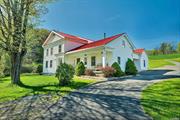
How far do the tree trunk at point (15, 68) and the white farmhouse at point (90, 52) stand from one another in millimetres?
8941

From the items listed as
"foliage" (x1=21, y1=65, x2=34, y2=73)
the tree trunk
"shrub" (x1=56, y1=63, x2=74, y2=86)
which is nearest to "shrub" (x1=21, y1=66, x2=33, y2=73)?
"foliage" (x1=21, y1=65, x2=34, y2=73)

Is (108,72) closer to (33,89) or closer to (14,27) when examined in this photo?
(33,89)

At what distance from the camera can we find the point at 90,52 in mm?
21203

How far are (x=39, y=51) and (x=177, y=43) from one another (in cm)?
7034

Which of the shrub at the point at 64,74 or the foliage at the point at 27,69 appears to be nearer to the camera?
the shrub at the point at 64,74

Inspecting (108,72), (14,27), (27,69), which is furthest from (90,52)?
(27,69)

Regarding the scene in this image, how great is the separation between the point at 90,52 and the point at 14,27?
1035 centimetres

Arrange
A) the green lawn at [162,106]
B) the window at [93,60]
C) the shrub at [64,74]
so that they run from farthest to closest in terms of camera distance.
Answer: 1. the window at [93,60]
2. the shrub at [64,74]
3. the green lawn at [162,106]

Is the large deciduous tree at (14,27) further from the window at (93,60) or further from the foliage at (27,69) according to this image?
the foliage at (27,69)

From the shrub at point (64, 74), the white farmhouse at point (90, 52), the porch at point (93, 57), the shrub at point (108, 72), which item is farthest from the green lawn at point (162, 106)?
the porch at point (93, 57)

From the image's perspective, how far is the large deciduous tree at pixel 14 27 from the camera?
13.0 metres

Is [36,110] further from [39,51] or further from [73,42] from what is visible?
[39,51]

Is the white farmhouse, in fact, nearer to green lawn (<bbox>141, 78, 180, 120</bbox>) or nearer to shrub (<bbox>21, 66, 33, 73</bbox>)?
shrub (<bbox>21, 66, 33, 73</bbox>)

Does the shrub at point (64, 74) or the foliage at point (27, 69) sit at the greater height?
the foliage at point (27, 69)
